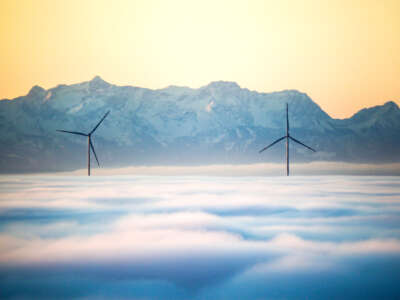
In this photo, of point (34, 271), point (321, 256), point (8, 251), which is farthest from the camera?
point (8, 251)

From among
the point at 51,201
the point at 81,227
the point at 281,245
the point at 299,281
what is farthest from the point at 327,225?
the point at 51,201

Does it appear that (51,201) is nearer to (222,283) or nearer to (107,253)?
(107,253)

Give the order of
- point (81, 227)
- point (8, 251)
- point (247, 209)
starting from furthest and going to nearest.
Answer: point (247, 209), point (81, 227), point (8, 251)

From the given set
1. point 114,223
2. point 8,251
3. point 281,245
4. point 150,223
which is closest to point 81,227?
point 114,223

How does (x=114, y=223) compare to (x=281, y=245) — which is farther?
(x=114, y=223)

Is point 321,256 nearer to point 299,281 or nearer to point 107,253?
point 299,281

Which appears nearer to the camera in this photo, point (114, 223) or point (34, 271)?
point (34, 271)

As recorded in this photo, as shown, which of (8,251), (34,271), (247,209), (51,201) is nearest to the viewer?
(34,271)

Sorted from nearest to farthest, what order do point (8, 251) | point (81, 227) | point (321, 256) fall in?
1. point (321, 256)
2. point (8, 251)
3. point (81, 227)

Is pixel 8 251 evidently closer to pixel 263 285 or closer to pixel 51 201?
pixel 263 285
